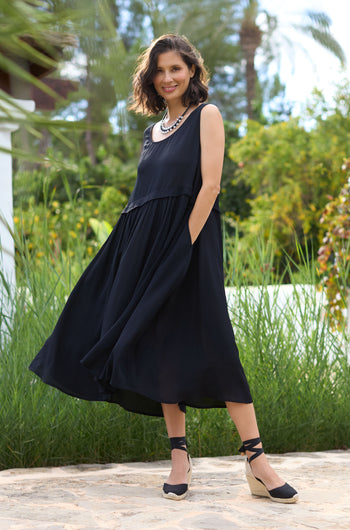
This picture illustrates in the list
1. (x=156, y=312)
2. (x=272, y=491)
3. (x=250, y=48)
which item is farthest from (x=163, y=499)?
(x=250, y=48)

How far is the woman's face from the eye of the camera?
2189 millimetres

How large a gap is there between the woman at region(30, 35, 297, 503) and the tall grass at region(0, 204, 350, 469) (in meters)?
0.54

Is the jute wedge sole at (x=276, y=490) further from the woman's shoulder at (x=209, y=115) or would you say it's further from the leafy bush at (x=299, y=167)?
the leafy bush at (x=299, y=167)

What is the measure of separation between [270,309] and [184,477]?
3.95 feet

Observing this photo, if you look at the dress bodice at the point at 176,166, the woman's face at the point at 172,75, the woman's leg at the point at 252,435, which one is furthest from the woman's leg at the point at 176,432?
the woman's face at the point at 172,75

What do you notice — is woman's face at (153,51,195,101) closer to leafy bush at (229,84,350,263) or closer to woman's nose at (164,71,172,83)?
woman's nose at (164,71,172,83)

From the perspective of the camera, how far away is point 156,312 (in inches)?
79.3

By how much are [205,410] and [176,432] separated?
76 centimetres

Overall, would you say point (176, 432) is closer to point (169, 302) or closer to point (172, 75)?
point (169, 302)

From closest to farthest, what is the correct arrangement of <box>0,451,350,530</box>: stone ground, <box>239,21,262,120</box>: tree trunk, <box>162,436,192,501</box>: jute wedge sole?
<box>0,451,350,530</box>: stone ground, <box>162,436,192,501</box>: jute wedge sole, <box>239,21,262,120</box>: tree trunk

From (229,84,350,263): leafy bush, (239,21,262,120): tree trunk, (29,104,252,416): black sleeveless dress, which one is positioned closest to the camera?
(29,104,252,416): black sleeveless dress

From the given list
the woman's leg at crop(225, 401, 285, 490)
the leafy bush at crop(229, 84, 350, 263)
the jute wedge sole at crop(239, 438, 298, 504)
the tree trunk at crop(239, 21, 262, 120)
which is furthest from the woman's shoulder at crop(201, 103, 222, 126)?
the tree trunk at crop(239, 21, 262, 120)

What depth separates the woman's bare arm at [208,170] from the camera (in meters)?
2.06

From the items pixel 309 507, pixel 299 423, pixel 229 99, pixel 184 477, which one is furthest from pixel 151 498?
pixel 229 99
